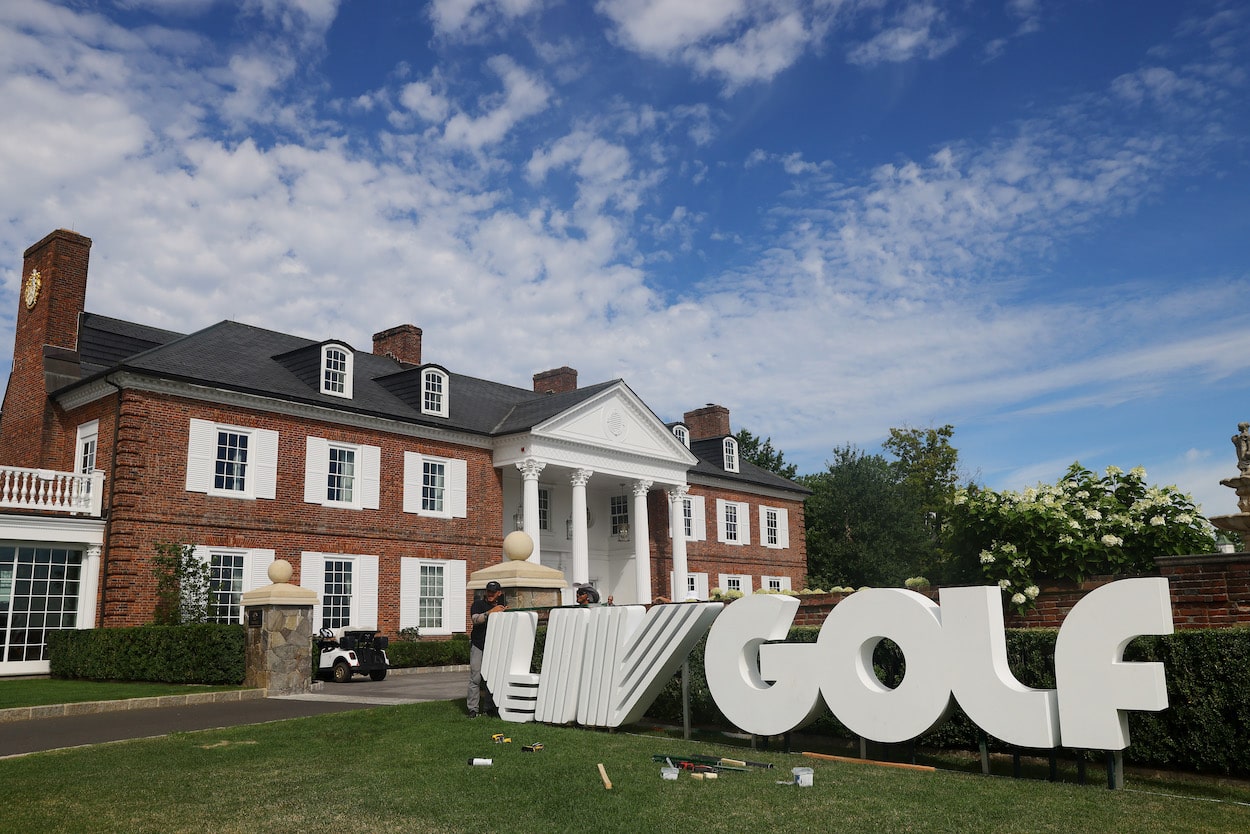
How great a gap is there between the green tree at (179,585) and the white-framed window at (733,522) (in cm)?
2089

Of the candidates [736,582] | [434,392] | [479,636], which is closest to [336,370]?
[434,392]

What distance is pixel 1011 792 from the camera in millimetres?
7293

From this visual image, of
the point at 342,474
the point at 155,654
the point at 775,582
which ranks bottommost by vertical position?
the point at 155,654

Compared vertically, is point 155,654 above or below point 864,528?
below

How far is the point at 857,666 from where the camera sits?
9211mm

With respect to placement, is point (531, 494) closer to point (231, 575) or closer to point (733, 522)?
point (231, 575)

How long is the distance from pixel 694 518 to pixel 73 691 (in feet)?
79.4

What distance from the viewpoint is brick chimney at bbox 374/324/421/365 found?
Result: 1299 inches

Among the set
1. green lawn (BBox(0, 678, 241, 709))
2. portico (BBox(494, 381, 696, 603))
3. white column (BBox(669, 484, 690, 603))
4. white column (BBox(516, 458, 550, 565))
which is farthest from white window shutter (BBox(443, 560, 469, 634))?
green lawn (BBox(0, 678, 241, 709))

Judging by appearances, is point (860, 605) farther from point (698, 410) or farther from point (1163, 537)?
point (698, 410)

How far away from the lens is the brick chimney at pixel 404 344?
3300 centimetres

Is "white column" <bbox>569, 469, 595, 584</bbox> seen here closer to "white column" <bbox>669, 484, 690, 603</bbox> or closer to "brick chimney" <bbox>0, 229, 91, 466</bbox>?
"white column" <bbox>669, 484, 690, 603</bbox>

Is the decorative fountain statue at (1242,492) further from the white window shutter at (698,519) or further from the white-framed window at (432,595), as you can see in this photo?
the white window shutter at (698,519)

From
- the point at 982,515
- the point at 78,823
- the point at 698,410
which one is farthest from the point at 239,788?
the point at 698,410
